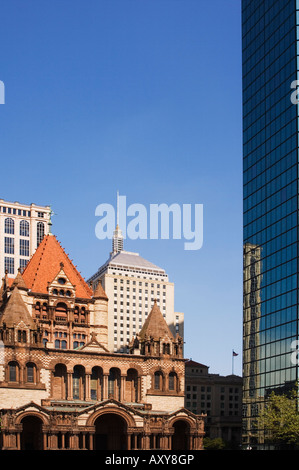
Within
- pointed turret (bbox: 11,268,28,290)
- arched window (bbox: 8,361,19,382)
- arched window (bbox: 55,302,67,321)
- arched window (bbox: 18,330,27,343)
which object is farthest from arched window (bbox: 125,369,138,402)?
pointed turret (bbox: 11,268,28,290)

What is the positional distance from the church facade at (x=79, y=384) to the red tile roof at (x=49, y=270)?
80cm

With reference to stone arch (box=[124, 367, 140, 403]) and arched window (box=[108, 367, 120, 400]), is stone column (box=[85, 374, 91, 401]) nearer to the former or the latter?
arched window (box=[108, 367, 120, 400])

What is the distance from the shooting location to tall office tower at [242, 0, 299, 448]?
354ft

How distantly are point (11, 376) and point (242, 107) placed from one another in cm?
5660

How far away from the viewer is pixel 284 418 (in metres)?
88.7

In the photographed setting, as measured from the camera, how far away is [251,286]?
12025 centimetres

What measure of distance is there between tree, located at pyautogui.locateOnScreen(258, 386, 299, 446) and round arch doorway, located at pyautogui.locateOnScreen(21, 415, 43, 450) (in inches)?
1099

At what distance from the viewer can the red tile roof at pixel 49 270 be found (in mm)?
121125

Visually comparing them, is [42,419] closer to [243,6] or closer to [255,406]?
[255,406]

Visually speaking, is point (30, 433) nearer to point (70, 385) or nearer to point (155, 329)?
point (70, 385)

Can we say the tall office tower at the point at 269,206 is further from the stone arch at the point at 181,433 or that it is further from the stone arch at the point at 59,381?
the stone arch at the point at 59,381

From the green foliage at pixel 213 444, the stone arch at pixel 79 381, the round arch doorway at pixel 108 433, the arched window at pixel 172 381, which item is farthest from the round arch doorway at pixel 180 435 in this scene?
the green foliage at pixel 213 444

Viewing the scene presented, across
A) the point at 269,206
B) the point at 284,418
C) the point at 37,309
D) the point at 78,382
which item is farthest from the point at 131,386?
the point at 269,206

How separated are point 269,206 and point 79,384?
36814 mm
